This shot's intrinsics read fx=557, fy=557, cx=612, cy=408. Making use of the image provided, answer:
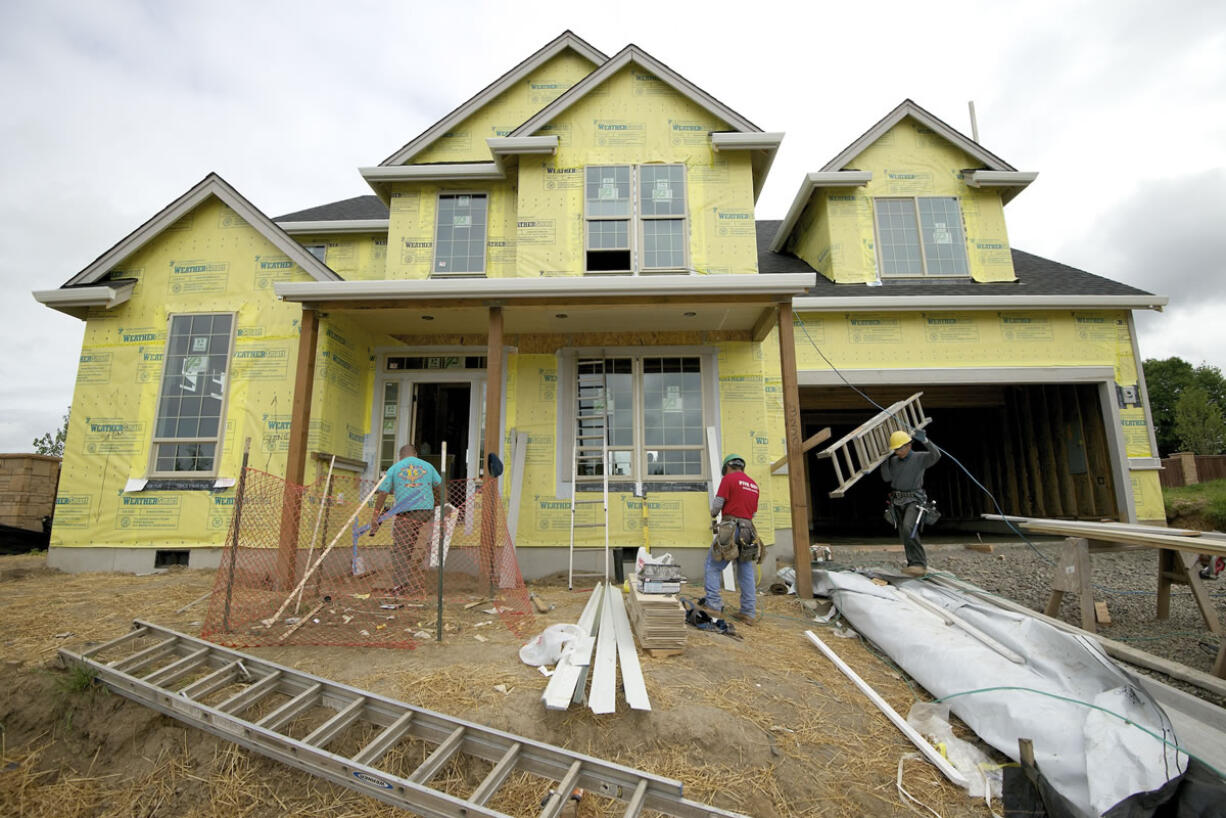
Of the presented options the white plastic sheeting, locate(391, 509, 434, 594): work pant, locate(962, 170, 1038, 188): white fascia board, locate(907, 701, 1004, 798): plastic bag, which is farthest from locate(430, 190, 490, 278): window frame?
locate(962, 170, 1038, 188): white fascia board

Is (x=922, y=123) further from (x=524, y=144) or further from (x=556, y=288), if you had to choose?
(x=556, y=288)

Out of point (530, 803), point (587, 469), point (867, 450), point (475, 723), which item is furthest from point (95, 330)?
point (867, 450)

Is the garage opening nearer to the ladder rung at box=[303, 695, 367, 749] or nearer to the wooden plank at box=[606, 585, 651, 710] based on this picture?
the wooden plank at box=[606, 585, 651, 710]

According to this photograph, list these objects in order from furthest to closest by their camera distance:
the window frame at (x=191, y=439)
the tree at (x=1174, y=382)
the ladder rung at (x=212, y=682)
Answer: the tree at (x=1174, y=382)
the window frame at (x=191, y=439)
the ladder rung at (x=212, y=682)

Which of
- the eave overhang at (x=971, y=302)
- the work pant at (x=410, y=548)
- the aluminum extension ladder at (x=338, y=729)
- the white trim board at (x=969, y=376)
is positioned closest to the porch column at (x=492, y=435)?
the work pant at (x=410, y=548)

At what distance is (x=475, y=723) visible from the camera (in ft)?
11.3

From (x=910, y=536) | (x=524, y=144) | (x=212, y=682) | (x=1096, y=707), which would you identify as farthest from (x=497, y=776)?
(x=524, y=144)

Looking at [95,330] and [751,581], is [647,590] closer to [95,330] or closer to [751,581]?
[751,581]

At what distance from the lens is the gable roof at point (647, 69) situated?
30.2 ft

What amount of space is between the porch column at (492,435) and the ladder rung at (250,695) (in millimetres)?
2452

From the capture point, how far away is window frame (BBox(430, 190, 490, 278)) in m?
9.55

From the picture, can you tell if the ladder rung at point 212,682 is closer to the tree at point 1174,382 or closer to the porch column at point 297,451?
the porch column at point 297,451

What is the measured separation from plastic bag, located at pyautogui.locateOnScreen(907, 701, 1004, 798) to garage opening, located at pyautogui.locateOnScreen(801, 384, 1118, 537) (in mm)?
7427

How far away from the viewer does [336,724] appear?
3.43 meters
